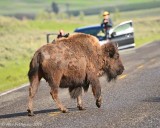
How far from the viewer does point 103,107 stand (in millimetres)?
11688

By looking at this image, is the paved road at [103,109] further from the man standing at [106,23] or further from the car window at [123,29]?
the car window at [123,29]

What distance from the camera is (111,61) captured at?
12453mm

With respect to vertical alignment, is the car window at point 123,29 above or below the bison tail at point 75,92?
above

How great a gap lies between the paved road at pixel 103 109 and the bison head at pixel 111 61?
64 cm

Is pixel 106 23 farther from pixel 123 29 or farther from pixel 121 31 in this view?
pixel 123 29

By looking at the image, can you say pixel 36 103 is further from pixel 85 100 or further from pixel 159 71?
pixel 159 71

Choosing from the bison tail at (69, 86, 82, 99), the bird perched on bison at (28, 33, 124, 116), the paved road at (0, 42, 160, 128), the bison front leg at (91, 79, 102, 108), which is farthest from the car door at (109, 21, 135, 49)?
the bison tail at (69, 86, 82, 99)

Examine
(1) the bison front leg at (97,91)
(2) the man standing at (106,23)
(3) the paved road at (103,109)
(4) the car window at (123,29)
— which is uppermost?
(2) the man standing at (106,23)

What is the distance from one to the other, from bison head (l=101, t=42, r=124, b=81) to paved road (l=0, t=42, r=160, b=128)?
638 mm

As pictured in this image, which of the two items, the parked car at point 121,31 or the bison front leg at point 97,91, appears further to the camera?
the parked car at point 121,31

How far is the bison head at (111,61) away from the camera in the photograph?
12.4m

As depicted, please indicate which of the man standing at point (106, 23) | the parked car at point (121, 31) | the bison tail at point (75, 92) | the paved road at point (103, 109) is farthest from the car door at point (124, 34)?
the bison tail at point (75, 92)

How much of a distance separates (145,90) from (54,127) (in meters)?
4.93

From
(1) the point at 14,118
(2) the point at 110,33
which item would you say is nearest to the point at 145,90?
(1) the point at 14,118
